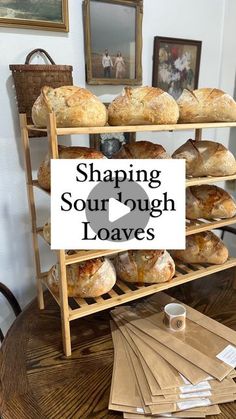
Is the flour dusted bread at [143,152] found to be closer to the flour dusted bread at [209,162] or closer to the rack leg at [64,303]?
the flour dusted bread at [209,162]

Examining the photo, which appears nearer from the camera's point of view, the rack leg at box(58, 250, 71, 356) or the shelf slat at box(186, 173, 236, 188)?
the rack leg at box(58, 250, 71, 356)

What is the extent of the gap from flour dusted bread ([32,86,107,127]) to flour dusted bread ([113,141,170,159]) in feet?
0.77

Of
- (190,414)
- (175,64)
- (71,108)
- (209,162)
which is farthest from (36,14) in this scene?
(190,414)

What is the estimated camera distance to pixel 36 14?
1204 mm

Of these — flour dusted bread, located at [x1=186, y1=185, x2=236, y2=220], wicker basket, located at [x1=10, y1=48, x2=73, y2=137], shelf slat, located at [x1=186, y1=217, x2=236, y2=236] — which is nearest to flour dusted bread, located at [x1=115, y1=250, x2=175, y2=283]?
shelf slat, located at [x1=186, y1=217, x2=236, y2=236]

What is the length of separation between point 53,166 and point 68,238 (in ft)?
0.73

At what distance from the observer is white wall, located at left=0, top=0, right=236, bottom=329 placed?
1.26 meters

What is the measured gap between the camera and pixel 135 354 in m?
0.97

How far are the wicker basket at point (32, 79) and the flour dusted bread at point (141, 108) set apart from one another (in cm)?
31

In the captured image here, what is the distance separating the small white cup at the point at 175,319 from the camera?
106cm

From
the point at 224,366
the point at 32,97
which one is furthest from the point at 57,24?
the point at 224,366

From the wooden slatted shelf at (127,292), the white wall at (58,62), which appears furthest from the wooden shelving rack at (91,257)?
the white wall at (58,62)

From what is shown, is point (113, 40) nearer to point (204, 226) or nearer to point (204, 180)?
point (204, 180)

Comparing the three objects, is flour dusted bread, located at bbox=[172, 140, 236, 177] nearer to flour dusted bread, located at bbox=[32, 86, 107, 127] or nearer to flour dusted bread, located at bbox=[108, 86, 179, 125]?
flour dusted bread, located at bbox=[108, 86, 179, 125]
